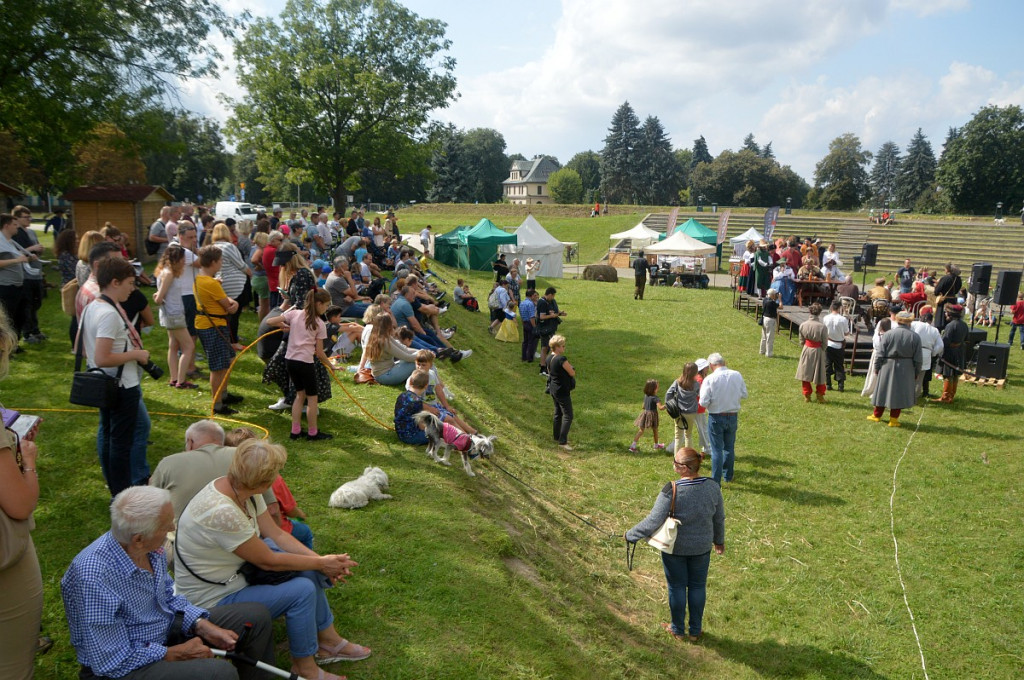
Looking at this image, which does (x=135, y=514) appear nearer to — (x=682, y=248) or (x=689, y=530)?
(x=689, y=530)

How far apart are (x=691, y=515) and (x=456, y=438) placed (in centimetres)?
299

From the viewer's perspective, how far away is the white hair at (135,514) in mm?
3020

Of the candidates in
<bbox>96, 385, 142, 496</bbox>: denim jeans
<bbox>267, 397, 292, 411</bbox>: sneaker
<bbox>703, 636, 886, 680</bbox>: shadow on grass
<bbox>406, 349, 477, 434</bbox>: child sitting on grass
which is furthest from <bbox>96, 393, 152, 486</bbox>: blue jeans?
<bbox>703, 636, 886, 680</bbox>: shadow on grass

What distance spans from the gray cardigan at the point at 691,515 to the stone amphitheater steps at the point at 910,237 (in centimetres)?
3359

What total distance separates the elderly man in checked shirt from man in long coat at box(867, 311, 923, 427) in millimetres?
10365

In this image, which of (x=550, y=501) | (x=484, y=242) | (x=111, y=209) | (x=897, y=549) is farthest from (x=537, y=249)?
(x=897, y=549)

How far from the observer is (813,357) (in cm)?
1198

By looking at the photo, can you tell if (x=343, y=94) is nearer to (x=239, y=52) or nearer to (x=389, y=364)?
(x=239, y=52)

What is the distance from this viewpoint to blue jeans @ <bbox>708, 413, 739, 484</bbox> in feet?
27.6

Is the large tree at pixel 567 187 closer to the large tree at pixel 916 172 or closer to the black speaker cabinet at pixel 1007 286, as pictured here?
the large tree at pixel 916 172

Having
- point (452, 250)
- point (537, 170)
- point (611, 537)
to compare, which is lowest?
point (611, 537)

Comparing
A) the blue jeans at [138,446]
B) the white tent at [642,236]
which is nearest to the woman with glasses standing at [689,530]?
the blue jeans at [138,446]

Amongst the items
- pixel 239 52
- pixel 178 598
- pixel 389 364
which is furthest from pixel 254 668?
pixel 239 52

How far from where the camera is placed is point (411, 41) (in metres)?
29.8
